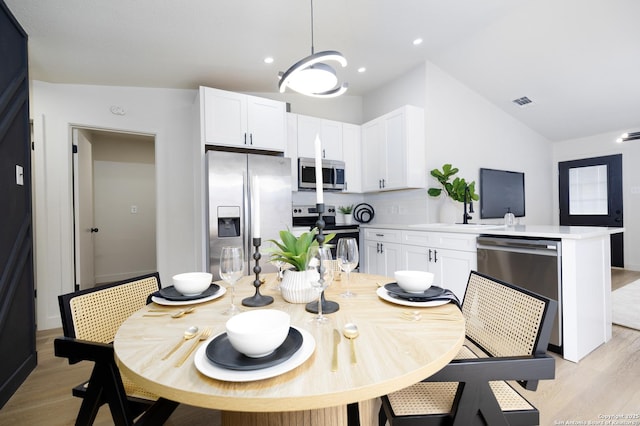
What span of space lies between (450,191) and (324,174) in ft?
5.11

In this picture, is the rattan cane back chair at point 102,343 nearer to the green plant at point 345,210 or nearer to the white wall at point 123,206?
the green plant at point 345,210

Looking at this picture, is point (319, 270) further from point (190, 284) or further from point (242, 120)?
point (242, 120)

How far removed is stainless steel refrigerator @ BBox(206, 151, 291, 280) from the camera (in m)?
2.82

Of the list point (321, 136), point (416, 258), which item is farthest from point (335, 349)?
point (321, 136)

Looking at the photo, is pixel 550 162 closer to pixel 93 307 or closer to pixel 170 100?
pixel 170 100

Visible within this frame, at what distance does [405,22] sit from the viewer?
276 cm

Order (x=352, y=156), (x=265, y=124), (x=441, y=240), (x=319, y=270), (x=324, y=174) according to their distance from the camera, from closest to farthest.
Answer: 1. (x=319, y=270)
2. (x=441, y=240)
3. (x=265, y=124)
4. (x=324, y=174)
5. (x=352, y=156)

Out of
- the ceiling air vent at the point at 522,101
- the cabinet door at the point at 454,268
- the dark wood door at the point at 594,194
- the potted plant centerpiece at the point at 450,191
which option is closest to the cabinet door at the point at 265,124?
the potted plant centerpiece at the point at 450,191

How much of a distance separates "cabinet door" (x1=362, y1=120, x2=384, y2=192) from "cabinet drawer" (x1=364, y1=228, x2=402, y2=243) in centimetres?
60

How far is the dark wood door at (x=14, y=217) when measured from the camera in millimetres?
1848

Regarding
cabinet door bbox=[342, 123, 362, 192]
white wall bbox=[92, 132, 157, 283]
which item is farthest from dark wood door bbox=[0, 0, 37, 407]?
cabinet door bbox=[342, 123, 362, 192]

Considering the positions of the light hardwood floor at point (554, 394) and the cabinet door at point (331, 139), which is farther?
the cabinet door at point (331, 139)

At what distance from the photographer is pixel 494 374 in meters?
0.81

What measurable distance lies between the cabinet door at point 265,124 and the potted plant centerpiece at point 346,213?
132cm
